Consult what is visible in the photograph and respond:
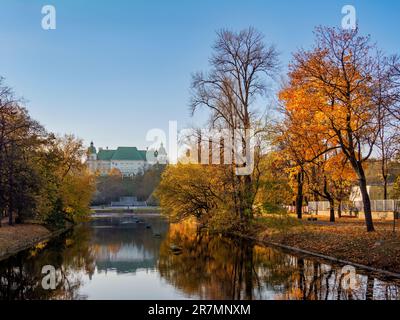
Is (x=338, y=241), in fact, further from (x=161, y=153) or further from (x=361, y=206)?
(x=161, y=153)

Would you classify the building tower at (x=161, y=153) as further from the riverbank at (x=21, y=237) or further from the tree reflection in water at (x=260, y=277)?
the tree reflection in water at (x=260, y=277)

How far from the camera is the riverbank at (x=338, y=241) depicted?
19.5m

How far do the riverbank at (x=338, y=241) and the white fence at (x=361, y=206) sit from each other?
33.9ft

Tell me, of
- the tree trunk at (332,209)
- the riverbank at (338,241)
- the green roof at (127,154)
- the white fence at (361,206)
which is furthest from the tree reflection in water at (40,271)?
the green roof at (127,154)

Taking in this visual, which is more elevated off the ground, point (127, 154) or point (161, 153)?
point (127, 154)

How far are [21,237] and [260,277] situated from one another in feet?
73.0

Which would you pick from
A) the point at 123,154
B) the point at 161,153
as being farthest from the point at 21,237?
the point at 123,154

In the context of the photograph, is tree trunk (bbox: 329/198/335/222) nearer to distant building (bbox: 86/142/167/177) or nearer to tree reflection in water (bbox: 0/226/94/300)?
tree reflection in water (bbox: 0/226/94/300)

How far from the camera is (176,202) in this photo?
43.9 m

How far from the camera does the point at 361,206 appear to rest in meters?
46.9

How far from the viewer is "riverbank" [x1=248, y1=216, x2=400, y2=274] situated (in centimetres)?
1949
